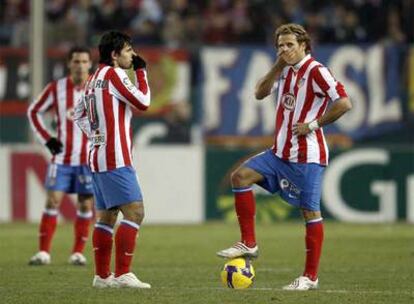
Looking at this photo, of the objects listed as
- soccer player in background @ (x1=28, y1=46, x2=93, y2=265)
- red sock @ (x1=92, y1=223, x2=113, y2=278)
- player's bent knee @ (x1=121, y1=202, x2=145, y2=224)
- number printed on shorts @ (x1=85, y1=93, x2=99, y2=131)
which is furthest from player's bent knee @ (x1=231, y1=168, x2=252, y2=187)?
soccer player in background @ (x1=28, y1=46, x2=93, y2=265)

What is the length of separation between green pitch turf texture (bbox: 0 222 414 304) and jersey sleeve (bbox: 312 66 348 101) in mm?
1572

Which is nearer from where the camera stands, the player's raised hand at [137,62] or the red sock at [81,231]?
the player's raised hand at [137,62]

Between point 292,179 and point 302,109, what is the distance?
58 centimetres

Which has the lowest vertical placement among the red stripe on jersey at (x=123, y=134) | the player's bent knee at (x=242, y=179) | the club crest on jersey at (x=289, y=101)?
the player's bent knee at (x=242, y=179)

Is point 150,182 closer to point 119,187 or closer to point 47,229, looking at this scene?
point 47,229

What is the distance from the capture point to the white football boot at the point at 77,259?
44.2 feet

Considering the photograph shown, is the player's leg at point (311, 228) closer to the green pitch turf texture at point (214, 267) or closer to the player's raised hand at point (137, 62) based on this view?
the green pitch turf texture at point (214, 267)

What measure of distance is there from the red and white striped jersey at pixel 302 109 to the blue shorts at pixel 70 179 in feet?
12.0

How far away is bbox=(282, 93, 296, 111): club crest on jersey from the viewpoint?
1079cm

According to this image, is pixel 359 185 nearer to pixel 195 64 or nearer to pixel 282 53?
pixel 195 64

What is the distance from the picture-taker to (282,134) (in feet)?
35.5

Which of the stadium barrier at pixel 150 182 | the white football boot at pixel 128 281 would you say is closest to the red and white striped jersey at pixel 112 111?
the white football boot at pixel 128 281

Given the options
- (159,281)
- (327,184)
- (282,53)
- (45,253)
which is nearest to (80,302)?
(159,281)

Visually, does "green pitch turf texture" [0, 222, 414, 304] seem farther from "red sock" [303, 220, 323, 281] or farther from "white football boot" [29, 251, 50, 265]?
"red sock" [303, 220, 323, 281]
